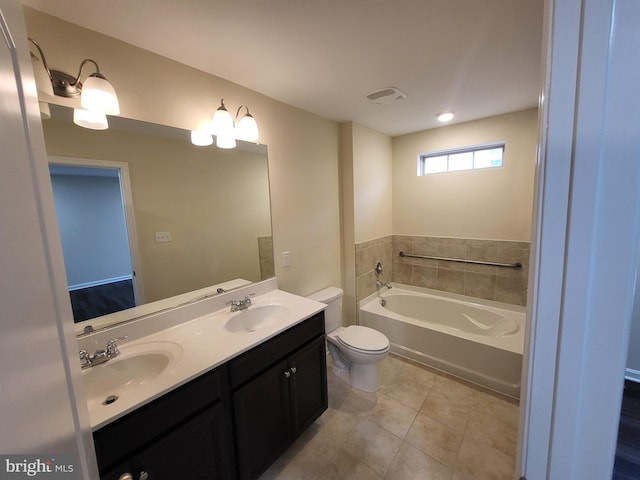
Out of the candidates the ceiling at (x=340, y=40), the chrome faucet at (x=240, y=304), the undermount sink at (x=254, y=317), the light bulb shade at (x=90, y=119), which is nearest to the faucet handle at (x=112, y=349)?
the undermount sink at (x=254, y=317)

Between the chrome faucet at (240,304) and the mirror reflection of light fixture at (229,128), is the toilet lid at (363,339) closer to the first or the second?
the chrome faucet at (240,304)

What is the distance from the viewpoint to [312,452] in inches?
63.3

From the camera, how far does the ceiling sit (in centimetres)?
112

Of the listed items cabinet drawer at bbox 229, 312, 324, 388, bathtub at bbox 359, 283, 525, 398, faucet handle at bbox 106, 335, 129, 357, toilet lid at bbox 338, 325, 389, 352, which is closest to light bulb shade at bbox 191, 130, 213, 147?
faucet handle at bbox 106, 335, 129, 357

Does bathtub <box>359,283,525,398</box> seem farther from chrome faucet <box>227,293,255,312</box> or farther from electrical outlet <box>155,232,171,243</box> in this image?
electrical outlet <box>155,232,171,243</box>

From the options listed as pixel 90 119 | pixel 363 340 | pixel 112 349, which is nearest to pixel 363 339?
pixel 363 340

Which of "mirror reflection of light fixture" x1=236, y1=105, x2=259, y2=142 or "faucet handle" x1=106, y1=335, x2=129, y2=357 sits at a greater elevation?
"mirror reflection of light fixture" x1=236, y1=105, x2=259, y2=142

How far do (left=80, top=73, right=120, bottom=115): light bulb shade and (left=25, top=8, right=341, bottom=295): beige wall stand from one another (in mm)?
119

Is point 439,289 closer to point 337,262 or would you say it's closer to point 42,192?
point 337,262

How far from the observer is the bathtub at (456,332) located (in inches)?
81.7

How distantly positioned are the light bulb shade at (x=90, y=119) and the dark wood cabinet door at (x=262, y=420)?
1.46 metres

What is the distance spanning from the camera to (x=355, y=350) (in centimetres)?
202

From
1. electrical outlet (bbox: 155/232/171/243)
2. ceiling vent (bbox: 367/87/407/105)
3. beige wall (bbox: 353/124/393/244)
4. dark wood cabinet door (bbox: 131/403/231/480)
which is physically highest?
ceiling vent (bbox: 367/87/407/105)

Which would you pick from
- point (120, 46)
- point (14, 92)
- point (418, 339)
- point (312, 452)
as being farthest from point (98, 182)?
point (418, 339)
